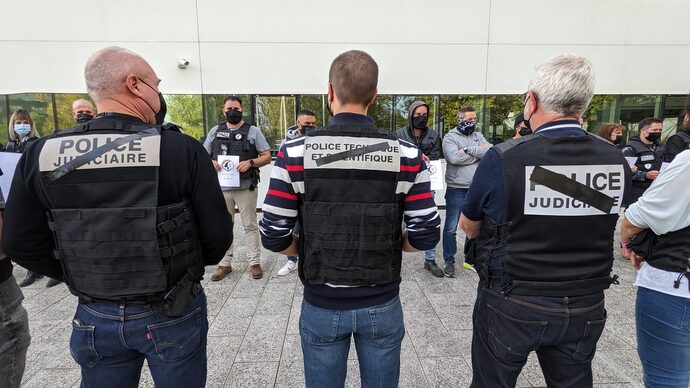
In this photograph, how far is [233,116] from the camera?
4.64 meters

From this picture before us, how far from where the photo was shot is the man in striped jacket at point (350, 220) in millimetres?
1598

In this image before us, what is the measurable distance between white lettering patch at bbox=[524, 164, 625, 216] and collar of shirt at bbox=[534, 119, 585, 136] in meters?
0.16

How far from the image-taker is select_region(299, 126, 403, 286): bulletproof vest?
159cm

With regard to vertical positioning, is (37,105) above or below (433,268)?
above

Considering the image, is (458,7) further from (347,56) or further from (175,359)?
(175,359)

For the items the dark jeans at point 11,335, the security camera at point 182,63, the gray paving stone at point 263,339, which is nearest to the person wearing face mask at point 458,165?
the gray paving stone at point 263,339

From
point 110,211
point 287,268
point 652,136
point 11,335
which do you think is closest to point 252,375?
point 11,335

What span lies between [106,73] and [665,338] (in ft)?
9.62

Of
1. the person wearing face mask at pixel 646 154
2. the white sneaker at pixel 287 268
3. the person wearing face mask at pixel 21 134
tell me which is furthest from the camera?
the person wearing face mask at pixel 646 154

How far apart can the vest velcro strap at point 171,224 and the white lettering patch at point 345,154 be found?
58cm

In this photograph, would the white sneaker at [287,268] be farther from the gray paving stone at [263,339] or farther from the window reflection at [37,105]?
the window reflection at [37,105]

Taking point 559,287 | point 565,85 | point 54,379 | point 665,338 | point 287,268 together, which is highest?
point 565,85

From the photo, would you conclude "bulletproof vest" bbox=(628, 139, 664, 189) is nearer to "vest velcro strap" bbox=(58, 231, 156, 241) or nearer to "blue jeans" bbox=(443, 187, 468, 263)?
"blue jeans" bbox=(443, 187, 468, 263)

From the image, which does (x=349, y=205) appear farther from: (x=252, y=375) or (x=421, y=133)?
(x=421, y=133)
